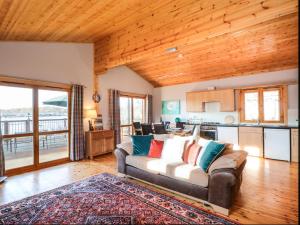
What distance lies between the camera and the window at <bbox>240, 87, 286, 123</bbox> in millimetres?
5184

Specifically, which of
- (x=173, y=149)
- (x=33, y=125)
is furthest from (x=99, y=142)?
(x=173, y=149)

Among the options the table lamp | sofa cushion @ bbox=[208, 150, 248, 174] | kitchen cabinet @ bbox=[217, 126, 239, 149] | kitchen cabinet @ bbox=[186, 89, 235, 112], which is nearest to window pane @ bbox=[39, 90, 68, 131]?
the table lamp

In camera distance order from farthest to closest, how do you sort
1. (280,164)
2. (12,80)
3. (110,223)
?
1. (280,164)
2. (12,80)
3. (110,223)

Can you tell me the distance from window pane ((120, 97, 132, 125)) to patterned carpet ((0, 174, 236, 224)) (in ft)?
12.5

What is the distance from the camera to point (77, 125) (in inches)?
201

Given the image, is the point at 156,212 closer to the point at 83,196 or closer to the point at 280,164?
the point at 83,196

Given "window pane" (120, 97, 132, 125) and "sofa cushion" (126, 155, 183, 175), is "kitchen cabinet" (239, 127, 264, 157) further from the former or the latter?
"window pane" (120, 97, 132, 125)

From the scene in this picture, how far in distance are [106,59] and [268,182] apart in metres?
4.74

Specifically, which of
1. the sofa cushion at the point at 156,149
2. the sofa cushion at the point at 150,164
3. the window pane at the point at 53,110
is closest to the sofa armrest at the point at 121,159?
the sofa cushion at the point at 150,164

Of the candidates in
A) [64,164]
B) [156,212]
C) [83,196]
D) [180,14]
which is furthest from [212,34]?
[64,164]

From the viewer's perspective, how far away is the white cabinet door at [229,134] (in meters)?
5.49

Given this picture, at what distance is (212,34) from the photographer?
3014mm

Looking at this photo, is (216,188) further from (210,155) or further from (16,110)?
(16,110)

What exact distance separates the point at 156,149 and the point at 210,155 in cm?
113
